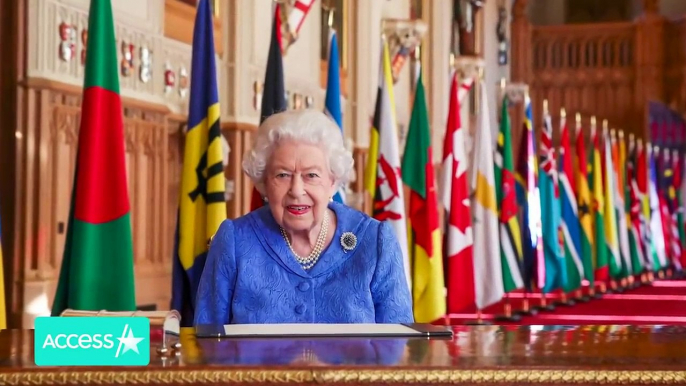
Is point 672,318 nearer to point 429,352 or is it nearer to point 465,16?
point 465,16

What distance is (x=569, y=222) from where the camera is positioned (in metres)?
13.8

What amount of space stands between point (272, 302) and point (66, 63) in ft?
11.8

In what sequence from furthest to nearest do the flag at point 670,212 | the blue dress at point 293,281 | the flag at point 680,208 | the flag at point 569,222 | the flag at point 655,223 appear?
1. the flag at point 680,208
2. the flag at point 670,212
3. the flag at point 655,223
4. the flag at point 569,222
5. the blue dress at point 293,281

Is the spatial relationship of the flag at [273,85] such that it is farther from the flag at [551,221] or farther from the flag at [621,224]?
the flag at [621,224]

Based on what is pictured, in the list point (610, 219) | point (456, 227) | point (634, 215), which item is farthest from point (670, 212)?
point (456, 227)

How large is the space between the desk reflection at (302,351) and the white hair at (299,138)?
3.12 feet

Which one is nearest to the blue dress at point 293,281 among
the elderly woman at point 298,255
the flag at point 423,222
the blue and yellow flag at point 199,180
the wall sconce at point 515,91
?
the elderly woman at point 298,255

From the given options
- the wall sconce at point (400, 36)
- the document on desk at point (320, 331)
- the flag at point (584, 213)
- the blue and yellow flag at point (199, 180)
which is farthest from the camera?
the flag at point (584, 213)

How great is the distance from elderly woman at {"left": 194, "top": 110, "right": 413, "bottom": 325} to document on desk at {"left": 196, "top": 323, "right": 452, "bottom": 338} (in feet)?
1.59

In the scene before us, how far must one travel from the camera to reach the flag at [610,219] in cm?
1507

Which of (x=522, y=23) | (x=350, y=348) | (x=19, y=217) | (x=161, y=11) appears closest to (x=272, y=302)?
(x=350, y=348)

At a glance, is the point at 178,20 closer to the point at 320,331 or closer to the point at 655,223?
the point at 320,331

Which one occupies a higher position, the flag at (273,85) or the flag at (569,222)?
the flag at (273,85)

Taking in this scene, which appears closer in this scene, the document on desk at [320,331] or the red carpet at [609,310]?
the document on desk at [320,331]
